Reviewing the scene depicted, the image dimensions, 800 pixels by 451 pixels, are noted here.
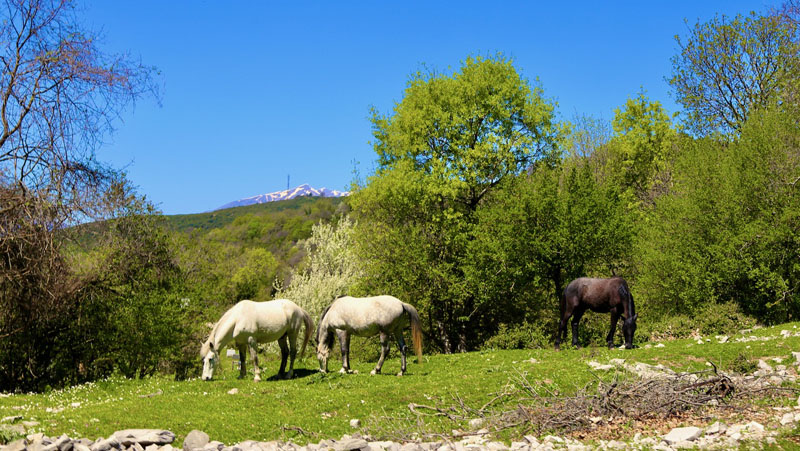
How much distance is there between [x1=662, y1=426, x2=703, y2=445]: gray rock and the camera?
9.59 metres

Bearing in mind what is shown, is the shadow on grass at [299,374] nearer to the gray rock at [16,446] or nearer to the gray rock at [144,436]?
the gray rock at [144,436]

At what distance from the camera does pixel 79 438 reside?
1033 centimetres

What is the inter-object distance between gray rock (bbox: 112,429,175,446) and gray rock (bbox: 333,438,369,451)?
2937 mm

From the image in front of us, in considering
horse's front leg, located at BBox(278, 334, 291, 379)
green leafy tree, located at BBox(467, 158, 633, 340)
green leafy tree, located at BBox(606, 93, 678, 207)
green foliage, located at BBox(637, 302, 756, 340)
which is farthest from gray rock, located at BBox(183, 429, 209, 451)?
green leafy tree, located at BBox(606, 93, 678, 207)

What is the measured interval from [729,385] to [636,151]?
34.3 meters

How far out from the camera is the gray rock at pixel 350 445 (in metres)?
9.81

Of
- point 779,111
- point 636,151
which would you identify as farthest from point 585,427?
point 636,151

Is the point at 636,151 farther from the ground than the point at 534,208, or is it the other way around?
the point at 636,151

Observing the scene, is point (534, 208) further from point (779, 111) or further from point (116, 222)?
point (116, 222)

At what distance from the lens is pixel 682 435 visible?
9680 mm

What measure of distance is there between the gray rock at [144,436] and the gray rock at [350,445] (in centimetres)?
294

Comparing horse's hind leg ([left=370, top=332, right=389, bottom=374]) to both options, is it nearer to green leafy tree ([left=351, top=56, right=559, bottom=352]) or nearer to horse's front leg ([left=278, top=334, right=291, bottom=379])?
horse's front leg ([left=278, top=334, right=291, bottom=379])

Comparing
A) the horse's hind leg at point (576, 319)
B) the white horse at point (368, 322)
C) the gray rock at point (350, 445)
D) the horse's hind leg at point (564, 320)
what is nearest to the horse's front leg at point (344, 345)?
the white horse at point (368, 322)

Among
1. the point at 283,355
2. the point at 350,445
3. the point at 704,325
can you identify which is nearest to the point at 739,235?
the point at 704,325
